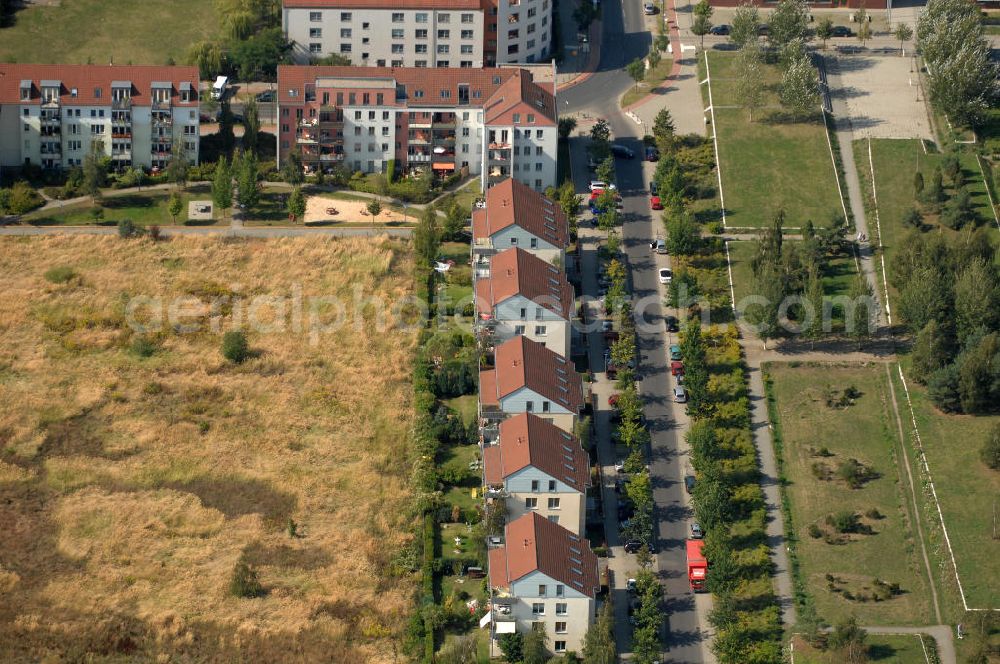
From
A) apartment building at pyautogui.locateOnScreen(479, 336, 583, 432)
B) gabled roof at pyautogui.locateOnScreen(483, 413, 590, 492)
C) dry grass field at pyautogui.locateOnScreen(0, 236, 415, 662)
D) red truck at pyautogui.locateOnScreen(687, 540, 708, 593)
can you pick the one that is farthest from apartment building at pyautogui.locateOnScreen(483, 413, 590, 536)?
dry grass field at pyautogui.locateOnScreen(0, 236, 415, 662)

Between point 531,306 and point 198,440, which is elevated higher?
point 531,306

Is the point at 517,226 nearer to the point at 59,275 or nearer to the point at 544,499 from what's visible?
the point at 544,499

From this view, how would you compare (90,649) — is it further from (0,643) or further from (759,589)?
(759,589)

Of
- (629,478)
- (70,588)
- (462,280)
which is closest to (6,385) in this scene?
(70,588)

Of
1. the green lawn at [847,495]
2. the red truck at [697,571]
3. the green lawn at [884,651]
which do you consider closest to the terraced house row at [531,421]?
the red truck at [697,571]

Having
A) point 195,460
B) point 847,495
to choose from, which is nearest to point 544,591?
point 847,495

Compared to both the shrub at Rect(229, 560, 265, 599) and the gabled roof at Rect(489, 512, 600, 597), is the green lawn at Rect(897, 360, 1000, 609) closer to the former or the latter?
the gabled roof at Rect(489, 512, 600, 597)
